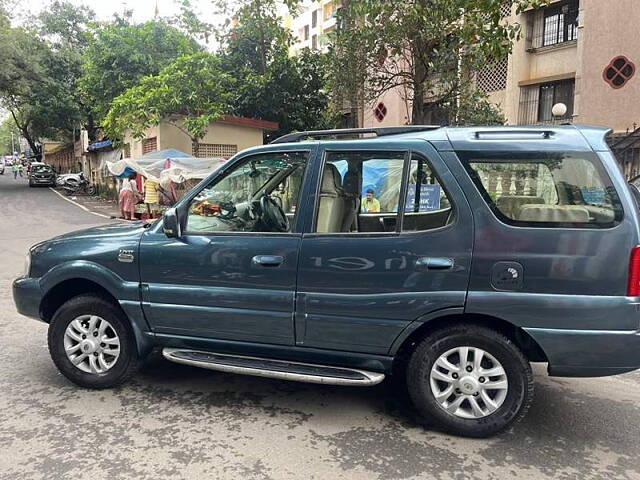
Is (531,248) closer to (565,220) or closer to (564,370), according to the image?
(565,220)

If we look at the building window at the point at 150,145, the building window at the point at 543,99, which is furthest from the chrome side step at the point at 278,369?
the building window at the point at 150,145

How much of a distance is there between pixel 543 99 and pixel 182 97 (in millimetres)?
11093

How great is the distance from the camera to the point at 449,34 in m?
9.62

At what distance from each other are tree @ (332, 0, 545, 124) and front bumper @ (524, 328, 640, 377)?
6315mm

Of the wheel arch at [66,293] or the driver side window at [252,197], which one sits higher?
the driver side window at [252,197]

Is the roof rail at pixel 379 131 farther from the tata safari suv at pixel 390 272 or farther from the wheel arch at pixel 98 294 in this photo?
the wheel arch at pixel 98 294

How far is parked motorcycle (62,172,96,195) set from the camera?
29172 millimetres

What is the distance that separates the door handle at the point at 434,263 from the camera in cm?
317

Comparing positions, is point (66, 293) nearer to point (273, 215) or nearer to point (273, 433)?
point (273, 215)

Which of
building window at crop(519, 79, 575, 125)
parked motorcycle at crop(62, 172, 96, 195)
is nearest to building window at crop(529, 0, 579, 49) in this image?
building window at crop(519, 79, 575, 125)

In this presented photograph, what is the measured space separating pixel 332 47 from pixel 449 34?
8.30 ft

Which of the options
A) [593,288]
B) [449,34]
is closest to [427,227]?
[593,288]

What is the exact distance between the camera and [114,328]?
12.8 ft

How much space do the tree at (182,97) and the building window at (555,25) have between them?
975cm
